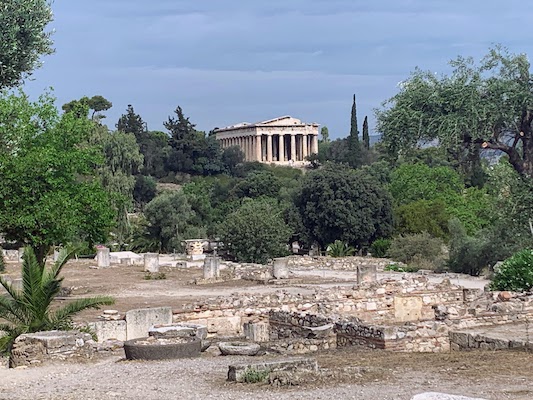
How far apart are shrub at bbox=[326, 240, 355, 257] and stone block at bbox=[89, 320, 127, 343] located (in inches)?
1280

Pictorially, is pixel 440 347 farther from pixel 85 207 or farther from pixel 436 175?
pixel 436 175

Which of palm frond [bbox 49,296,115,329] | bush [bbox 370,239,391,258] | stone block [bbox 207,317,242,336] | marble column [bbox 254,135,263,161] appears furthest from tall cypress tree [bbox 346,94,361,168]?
palm frond [bbox 49,296,115,329]

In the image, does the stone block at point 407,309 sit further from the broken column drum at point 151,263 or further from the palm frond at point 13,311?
the broken column drum at point 151,263

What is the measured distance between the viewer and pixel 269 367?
9.78 metres

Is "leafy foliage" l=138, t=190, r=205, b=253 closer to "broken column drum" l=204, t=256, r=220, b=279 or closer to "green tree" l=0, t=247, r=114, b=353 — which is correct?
"broken column drum" l=204, t=256, r=220, b=279

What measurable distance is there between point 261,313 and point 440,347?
5.51 m

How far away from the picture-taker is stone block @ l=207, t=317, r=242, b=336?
18.4 metres

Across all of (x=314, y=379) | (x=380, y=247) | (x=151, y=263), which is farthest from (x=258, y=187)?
(x=314, y=379)

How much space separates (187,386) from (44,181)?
16.6 meters

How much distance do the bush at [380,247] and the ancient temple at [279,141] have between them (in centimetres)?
7547

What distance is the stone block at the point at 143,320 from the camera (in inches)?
657

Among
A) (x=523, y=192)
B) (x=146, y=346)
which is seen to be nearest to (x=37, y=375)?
(x=146, y=346)

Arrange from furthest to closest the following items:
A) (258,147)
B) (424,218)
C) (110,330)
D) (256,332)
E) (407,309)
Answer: (258,147)
(424,218)
(407,309)
(110,330)
(256,332)

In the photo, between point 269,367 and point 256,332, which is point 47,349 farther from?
point 256,332
